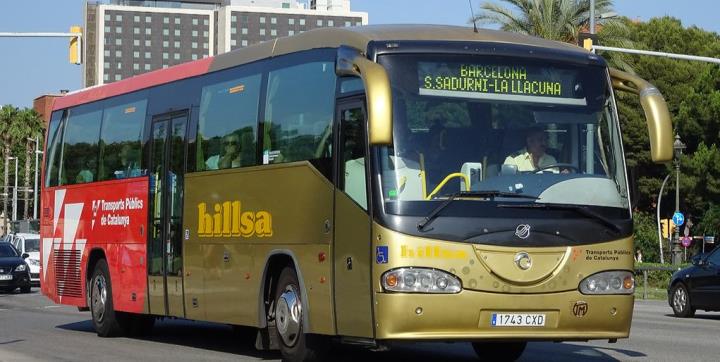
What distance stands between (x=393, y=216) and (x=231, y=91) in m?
4.38

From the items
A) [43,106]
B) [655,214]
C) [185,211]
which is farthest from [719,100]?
[43,106]

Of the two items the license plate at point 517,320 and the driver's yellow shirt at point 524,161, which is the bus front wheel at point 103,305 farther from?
the driver's yellow shirt at point 524,161

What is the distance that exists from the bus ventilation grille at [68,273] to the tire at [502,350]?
7.46m

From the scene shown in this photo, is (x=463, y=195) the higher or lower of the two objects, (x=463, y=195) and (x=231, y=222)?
the higher

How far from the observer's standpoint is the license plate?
Result: 38.1ft

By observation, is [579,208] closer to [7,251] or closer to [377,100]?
[377,100]

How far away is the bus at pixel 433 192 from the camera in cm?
1147

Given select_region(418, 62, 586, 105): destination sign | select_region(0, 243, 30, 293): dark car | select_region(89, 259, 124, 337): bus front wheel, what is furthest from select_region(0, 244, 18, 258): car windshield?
select_region(418, 62, 586, 105): destination sign

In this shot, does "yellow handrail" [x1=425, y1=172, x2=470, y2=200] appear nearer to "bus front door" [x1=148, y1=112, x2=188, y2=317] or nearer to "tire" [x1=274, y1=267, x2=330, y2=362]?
"tire" [x1=274, y1=267, x2=330, y2=362]

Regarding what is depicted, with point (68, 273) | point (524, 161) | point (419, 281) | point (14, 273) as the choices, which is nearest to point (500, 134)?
point (524, 161)

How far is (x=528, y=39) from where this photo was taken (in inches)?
500

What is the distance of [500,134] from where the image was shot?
1180 centimetres

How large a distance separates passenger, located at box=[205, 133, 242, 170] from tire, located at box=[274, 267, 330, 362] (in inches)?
67.3

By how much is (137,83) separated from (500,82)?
25.3ft
